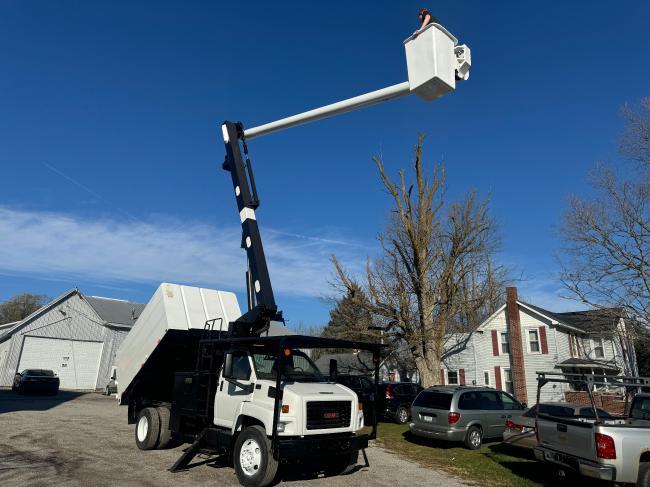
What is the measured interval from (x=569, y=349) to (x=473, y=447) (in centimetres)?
2012

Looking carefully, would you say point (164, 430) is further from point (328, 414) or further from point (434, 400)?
point (434, 400)

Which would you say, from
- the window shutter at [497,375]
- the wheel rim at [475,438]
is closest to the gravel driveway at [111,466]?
the wheel rim at [475,438]

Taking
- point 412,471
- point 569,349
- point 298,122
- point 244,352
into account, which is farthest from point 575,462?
point 569,349

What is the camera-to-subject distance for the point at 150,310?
1065cm

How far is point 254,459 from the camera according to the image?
7020 millimetres

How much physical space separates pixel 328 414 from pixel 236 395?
1689 millimetres

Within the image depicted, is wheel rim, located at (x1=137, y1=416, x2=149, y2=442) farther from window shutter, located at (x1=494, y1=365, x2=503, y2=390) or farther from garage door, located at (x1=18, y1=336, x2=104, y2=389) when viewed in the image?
garage door, located at (x1=18, y1=336, x2=104, y2=389)

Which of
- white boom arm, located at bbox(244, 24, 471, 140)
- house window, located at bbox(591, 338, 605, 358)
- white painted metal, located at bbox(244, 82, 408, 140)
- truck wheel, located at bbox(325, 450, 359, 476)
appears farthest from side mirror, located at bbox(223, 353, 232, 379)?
house window, located at bbox(591, 338, 605, 358)

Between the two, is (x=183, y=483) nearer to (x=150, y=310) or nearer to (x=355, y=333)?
(x=150, y=310)

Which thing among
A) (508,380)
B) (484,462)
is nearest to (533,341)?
(508,380)

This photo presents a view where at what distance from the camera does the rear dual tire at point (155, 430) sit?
9.61 meters

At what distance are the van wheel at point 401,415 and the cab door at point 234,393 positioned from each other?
11.9 meters

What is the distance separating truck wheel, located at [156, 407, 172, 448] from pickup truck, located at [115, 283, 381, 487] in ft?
0.07

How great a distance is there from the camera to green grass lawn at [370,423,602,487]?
27.3ft
